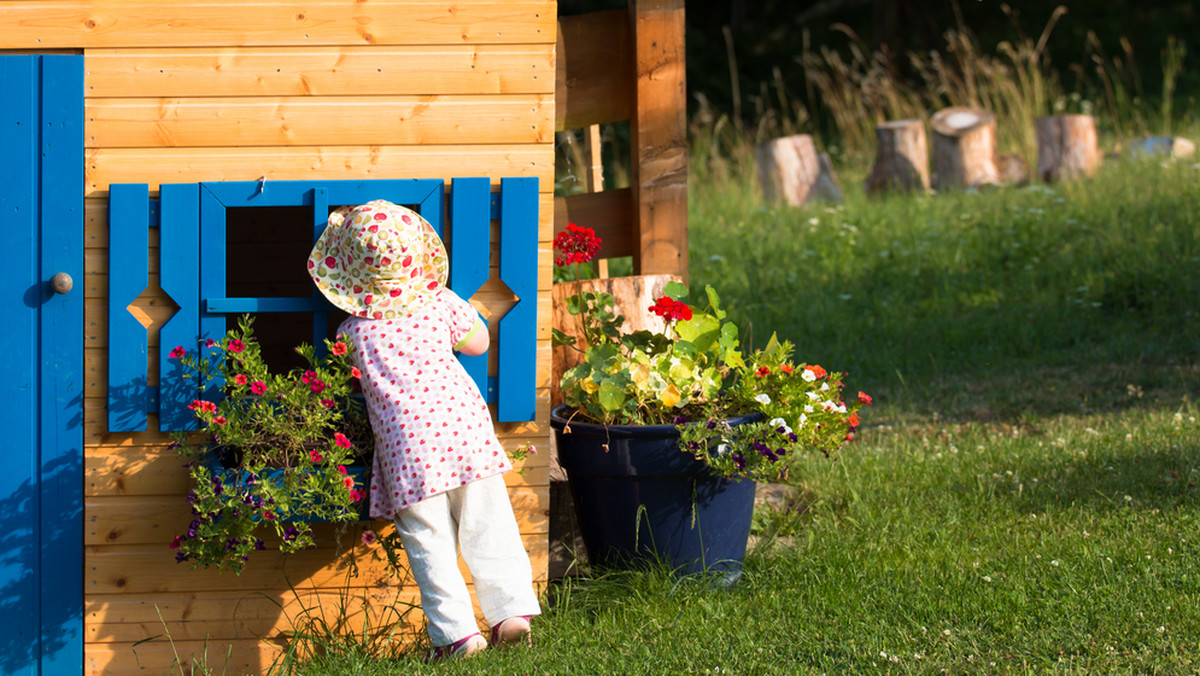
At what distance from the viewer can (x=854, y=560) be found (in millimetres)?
3557

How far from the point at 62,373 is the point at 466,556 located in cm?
134

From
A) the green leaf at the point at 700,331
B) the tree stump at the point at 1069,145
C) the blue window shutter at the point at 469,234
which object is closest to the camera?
the blue window shutter at the point at 469,234

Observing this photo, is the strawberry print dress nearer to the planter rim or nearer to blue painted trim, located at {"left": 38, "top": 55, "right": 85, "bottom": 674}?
the planter rim

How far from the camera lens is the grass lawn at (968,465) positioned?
117 inches

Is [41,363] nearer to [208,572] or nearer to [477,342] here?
[208,572]

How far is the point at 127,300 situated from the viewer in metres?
3.01

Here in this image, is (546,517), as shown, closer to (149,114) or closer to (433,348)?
(433,348)

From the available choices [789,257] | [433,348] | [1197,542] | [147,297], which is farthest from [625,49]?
[789,257]

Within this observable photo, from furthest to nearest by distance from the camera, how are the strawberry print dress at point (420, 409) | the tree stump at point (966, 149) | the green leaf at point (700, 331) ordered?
the tree stump at point (966, 149) → the green leaf at point (700, 331) → the strawberry print dress at point (420, 409)

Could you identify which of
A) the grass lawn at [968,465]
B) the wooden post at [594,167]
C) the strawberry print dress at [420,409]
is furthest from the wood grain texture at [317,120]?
the grass lawn at [968,465]

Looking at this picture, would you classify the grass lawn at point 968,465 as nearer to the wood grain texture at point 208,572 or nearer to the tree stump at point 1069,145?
the wood grain texture at point 208,572

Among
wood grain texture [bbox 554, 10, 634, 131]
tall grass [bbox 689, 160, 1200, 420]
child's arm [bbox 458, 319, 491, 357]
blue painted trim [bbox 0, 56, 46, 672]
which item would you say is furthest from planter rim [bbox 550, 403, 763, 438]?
tall grass [bbox 689, 160, 1200, 420]

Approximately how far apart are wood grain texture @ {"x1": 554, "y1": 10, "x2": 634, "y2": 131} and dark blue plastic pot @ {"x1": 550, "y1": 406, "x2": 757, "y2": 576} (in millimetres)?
1326

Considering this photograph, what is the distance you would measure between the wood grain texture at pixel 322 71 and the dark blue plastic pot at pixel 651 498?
3.70 feet
